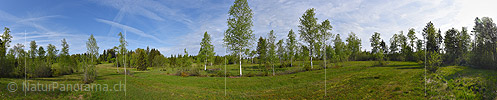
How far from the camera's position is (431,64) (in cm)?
1223

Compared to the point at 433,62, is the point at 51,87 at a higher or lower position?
lower

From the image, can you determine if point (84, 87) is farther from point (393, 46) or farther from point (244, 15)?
point (393, 46)

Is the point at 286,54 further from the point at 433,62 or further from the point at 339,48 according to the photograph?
the point at 433,62

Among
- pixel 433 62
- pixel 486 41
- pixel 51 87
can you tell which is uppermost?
pixel 486 41

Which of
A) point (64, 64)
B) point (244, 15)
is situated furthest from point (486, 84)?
point (64, 64)

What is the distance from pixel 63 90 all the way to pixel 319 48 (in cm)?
3572

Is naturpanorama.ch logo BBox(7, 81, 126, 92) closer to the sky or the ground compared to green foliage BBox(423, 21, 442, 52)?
closer to the ground

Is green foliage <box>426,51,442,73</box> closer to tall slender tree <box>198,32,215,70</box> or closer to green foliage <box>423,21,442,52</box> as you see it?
green foliage <box>423,21,442,52</box>

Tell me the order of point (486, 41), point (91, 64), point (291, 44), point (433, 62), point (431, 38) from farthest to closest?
1. point (291, 44)
2. point (431, 38)
3. point (91, 64)
4. point (433, 62)
5. point (486, 41)

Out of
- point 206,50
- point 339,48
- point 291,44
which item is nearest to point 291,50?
point 291,44

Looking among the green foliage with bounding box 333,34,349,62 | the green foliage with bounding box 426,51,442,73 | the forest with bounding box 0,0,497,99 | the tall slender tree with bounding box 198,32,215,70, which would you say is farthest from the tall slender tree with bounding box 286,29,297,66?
the green foliage with bounding box 426,51,442,73

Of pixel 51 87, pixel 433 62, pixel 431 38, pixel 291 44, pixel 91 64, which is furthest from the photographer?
pixel 291 44

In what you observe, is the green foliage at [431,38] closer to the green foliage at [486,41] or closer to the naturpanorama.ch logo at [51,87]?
the green foliage at [486,41]

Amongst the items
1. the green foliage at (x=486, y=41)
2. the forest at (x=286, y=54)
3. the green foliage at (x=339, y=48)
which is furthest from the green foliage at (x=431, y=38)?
the green foliage at (x=486, y=41)
